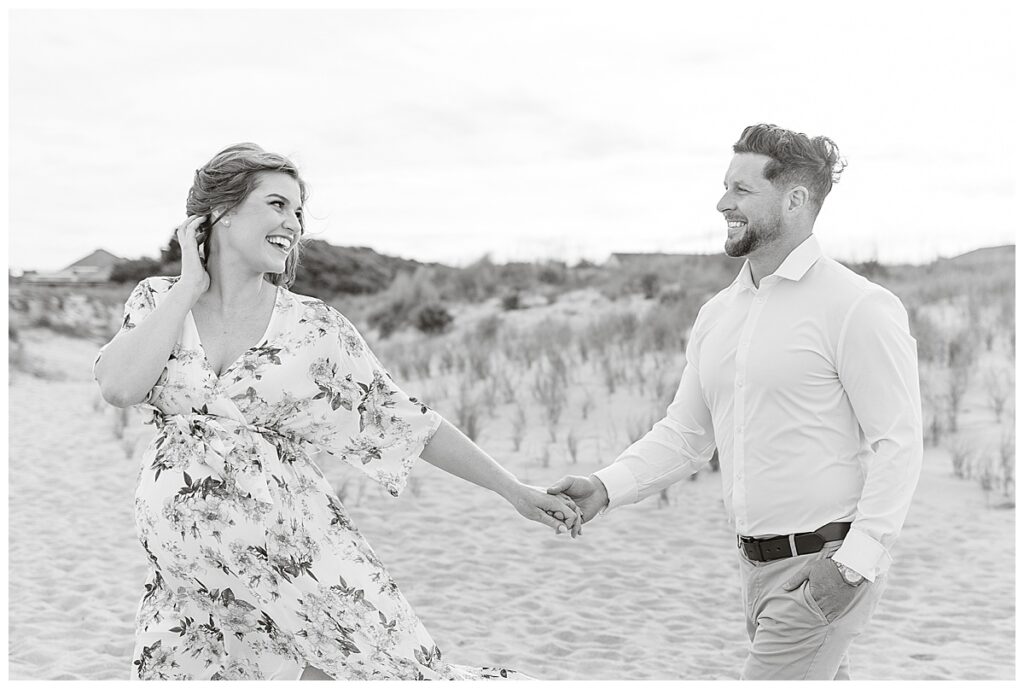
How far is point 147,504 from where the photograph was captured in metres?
3.31

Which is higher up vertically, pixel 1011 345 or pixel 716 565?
pixel 1011 345

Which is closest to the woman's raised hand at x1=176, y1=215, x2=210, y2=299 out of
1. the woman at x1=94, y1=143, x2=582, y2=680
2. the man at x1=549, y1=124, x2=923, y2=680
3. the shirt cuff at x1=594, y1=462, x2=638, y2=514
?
the woman at x1=94, y1=143, x2=582, y2=680

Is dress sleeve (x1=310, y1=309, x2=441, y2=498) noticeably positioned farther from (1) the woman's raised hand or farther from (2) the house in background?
(2) the house in background

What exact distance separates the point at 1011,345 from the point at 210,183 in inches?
500

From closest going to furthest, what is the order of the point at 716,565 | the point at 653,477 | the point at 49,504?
the point at 653,477 < the point at 716,565 < the point at 49,504

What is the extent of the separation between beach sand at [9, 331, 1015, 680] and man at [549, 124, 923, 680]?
289 cm

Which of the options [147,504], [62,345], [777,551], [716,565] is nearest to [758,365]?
[777,551]

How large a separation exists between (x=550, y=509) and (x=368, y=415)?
88 centimetres

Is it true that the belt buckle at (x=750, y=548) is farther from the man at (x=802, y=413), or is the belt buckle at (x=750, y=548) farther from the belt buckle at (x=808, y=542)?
the belt buckle at (x=808, y=542)

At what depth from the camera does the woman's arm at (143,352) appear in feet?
10.7

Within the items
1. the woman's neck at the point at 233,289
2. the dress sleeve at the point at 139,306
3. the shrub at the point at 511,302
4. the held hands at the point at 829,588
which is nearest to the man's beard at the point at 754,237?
the held hands at the point at 829,588

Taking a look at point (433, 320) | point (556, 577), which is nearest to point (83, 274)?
point (433, 320)

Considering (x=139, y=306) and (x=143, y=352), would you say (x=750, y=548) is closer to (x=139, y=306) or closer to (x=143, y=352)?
(x=143, y=352)

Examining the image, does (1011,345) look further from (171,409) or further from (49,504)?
(171,409)
